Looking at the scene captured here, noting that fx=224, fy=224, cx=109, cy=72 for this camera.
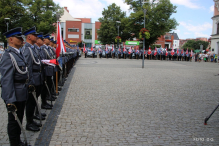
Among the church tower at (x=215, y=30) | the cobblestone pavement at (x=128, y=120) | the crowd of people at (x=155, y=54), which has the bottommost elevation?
the cobblestone pavement at (x=128, y=120)

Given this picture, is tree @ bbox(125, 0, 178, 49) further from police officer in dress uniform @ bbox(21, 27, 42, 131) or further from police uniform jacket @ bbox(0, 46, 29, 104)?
police uniform jacket @ bbox(0, 46, 29, 104)

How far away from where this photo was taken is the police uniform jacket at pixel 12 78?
3572 millimetres

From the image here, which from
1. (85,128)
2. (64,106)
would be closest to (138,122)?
(85,128)

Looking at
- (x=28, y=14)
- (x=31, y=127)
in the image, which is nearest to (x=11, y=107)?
(x=31, y=127)

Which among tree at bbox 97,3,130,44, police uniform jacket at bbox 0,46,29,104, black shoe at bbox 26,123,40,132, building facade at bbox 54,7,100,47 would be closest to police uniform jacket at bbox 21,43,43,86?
police uniform jacket at bbox 0,46,29,104

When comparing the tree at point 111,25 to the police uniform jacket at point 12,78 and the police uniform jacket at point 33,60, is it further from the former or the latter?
the police uniform jacket at point 12,78

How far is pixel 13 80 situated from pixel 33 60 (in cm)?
133

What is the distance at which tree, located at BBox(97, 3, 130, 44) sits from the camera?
182ft

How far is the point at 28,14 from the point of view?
4769 cm

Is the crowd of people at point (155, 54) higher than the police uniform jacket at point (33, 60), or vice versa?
the crowd of people at point (155, 54)

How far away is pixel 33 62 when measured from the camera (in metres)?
4.99

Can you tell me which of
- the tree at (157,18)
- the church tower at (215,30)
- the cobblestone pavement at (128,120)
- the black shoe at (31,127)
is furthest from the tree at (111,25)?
the black shoe at (31,127)

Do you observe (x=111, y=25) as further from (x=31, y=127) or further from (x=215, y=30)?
(x=31, y=127)

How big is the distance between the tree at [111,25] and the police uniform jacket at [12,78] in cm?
5145
